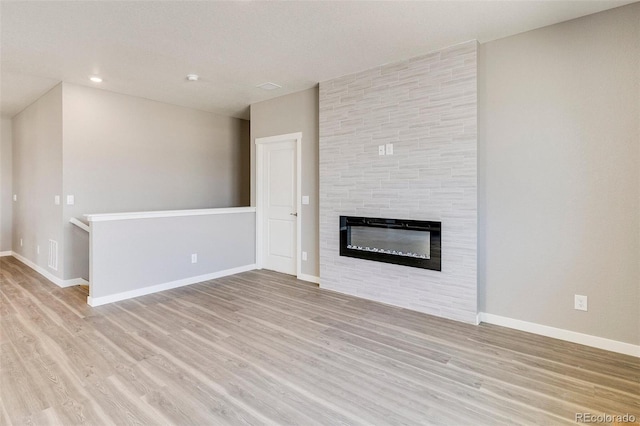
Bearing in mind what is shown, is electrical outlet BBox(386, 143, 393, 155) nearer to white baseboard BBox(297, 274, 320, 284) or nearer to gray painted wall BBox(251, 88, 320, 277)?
gray painted wall BBox(251, 88, 320, 277)

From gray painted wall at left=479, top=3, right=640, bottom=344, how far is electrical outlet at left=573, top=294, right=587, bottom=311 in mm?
37

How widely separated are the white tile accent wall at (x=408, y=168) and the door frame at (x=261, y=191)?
0.52 meters

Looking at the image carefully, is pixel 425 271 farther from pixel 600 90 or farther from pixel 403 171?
pixel 600 90

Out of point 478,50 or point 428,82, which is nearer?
point 478,50

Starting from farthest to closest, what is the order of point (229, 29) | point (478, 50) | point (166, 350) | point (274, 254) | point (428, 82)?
point (274, 254), point (428, 82), point (478, 50), point (229, 29), point (166, 350)

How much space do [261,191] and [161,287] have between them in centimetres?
196


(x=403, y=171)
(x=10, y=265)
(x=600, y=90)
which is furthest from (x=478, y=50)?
(x=10, y=265)

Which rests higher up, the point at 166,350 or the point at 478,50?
the point at 478,50

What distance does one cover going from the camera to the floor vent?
174 inches

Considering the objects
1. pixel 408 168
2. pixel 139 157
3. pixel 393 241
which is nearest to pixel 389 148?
pixel 408 168

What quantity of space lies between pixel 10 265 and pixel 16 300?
2.43 m

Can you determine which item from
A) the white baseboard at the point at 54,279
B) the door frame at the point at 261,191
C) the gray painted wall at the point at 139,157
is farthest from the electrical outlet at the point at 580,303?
the white baseboard at the point at 54,279

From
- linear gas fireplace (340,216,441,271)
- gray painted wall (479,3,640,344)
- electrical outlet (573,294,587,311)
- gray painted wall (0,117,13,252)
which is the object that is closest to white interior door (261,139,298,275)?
linear gas fireplace (340,216,441,271)

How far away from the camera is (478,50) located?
3107 millimetres
